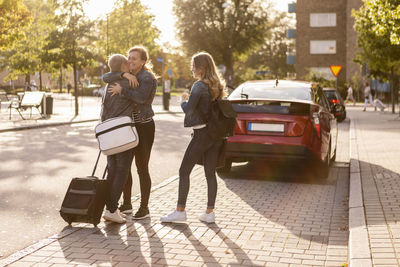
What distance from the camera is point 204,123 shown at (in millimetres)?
6215

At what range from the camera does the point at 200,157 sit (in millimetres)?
6438

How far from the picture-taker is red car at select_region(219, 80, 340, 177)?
8883 millimetres

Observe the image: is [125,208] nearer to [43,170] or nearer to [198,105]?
[198,105]

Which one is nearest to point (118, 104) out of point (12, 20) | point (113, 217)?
point (113, 217)

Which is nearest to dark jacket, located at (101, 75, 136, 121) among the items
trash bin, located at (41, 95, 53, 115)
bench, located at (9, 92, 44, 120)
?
bench, located at (9, 92, 44, 120)

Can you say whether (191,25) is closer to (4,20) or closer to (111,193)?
(4,20)

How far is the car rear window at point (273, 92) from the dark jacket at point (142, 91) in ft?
10.6

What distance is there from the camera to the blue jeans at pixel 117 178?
614 centimetres

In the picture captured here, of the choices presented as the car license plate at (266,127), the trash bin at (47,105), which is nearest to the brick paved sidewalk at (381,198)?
the car license plate at (266,127)

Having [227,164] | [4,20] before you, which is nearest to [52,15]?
[4,20]

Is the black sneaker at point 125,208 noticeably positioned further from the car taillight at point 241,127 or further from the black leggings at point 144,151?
the car taillight at point 241,127

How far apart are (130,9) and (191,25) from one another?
796 centimetres

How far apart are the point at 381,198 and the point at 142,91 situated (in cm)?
314

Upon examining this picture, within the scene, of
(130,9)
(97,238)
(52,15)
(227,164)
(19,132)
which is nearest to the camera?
(97,238)
